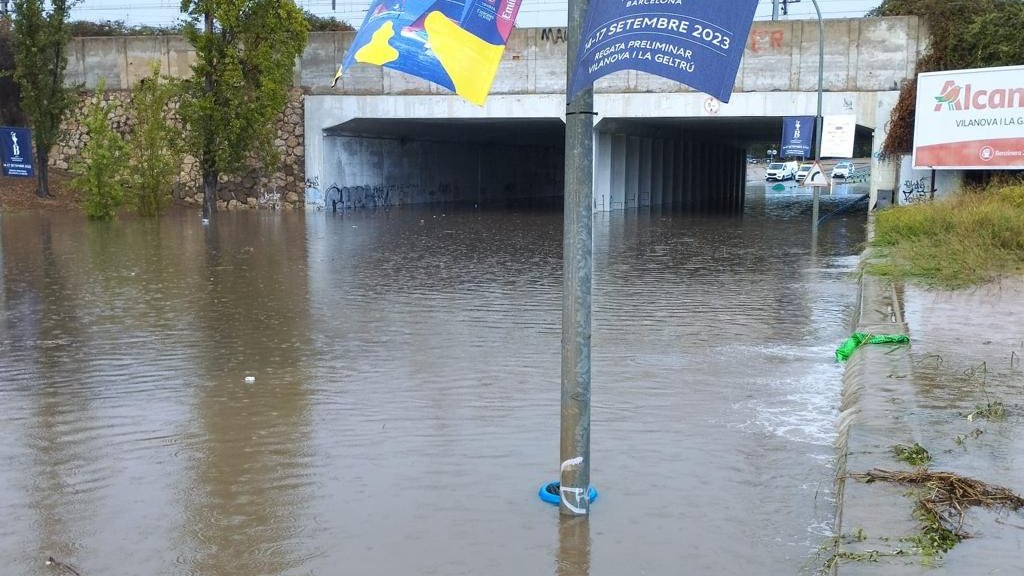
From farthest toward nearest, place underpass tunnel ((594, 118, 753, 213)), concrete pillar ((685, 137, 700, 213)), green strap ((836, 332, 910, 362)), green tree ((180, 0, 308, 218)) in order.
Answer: concrete pillar ((685, 137, 700, 213)) < underpass tunnel ((594, 118, 753, 213)) < green tree ((180, 0, 308, 218)) < green strap ((836, 332, 910, 362))

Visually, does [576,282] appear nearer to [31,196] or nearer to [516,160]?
[31,196]

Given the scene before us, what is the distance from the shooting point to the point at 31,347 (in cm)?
1061

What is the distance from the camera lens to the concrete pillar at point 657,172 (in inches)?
1889

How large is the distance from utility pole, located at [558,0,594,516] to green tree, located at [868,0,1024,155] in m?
30.3

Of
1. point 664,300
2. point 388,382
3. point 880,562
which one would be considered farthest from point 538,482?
point 664,300

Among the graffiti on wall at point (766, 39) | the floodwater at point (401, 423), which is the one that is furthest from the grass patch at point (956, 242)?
the graffiti on wall at point (766, 39)

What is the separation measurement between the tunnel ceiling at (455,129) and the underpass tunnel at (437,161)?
0.04 meters

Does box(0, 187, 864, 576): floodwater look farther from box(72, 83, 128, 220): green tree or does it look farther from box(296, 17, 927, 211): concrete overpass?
box(296, 17, 927, 211): concrete overpass

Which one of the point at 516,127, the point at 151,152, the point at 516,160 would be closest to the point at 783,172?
the point at 516,160

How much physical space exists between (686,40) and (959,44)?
3231cm

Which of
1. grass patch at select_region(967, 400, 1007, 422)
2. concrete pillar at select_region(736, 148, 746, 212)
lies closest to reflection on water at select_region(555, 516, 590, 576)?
grass patch at select_region(967, 400, 1007, 422)

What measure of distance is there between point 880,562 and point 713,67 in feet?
7.13

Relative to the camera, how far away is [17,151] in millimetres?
34812

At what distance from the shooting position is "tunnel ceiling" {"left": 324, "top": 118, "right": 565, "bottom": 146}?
38156 millimetres
